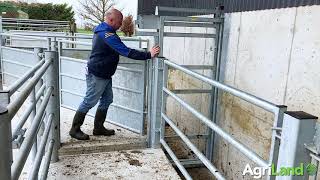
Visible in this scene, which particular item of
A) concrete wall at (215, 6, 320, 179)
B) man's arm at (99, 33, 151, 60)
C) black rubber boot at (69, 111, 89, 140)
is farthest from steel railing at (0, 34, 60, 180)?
concrete wall at (215, 6, 320, 179)

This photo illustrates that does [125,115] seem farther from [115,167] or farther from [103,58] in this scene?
[115,167]

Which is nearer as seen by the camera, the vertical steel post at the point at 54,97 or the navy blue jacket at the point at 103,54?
the vertical steel post at the point at 54,97

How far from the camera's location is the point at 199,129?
5887mm

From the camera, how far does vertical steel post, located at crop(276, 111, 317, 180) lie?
1.53 metres

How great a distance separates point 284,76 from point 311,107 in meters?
0.49

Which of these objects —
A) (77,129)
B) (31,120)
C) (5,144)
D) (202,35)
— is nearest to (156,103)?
(77,129)

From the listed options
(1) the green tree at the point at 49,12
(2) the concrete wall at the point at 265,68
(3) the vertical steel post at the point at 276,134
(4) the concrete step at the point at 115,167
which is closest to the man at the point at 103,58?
(4) the concrete step at the point at 115,167

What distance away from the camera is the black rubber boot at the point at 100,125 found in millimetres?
4531

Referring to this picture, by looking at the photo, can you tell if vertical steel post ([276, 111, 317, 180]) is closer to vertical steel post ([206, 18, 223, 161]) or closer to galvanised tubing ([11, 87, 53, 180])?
galvanised tubing ([11, 87, 53, 180])

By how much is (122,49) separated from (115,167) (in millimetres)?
1303

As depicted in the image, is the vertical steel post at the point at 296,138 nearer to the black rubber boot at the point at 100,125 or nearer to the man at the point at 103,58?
the man at the point at 103,58

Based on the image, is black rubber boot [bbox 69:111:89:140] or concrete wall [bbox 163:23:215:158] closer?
black rubber boot [bbox 69:111:89:140]

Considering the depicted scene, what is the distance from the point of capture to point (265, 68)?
3.89 meters

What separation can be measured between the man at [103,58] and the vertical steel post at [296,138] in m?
2.55
